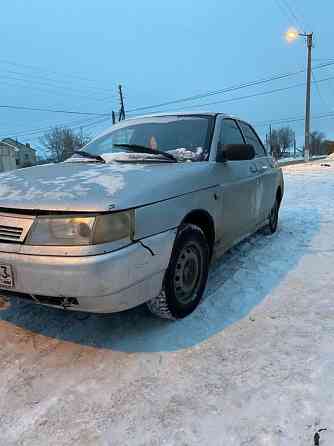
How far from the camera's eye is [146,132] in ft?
12.1

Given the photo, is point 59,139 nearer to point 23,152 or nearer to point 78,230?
point 23,152

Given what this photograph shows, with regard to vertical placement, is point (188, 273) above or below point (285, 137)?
below

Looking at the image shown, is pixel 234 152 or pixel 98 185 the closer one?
pixel 98 185

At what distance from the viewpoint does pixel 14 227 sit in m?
2.25

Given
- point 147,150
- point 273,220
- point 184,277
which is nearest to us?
point 184,277

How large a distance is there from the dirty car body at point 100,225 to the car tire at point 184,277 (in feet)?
0.32

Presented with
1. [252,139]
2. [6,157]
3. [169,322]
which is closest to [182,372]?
[169,322]

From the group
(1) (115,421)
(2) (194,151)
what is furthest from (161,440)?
(2) (194,151)

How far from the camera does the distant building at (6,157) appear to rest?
159ft

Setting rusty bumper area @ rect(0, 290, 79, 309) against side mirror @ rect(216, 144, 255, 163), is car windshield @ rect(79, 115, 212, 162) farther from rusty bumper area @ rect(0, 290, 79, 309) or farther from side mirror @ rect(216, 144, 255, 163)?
rusty bumper area @ rect(0, 290, 79, 309)

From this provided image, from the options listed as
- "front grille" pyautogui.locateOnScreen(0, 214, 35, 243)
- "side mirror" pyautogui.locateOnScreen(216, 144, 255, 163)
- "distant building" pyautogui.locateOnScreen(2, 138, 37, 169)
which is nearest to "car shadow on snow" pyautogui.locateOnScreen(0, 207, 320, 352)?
"front grille" pyautogui.locateOnScreen(0, 214, 35, 243)

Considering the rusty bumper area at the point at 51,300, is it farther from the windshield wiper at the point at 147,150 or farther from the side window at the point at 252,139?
the side window at the point at 252,139

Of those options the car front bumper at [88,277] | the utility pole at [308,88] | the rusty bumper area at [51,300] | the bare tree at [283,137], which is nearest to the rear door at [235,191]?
the car front bumper at [88,277]

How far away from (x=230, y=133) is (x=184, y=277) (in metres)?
1.83
